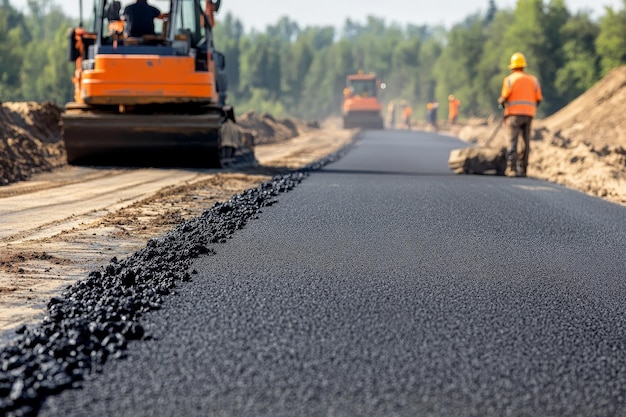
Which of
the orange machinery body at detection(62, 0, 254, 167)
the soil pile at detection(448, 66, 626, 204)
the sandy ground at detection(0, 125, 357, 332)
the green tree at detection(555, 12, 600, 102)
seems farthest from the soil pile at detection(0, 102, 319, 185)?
the green tree at detection(555, 12, 600, 102)

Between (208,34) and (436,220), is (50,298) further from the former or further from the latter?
(208,34)

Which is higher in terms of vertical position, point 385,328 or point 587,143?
point 587,143

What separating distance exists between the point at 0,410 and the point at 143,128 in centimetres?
1004

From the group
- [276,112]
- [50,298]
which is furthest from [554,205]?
[276,112]

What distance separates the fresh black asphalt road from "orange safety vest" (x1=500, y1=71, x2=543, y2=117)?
20.2ft

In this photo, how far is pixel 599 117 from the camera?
30031mm

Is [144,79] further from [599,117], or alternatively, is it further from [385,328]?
[599,117]

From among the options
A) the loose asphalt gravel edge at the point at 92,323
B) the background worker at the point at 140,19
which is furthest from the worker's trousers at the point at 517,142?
the loose asphalt gravel edge at the point at 92,323

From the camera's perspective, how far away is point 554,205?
364 inches

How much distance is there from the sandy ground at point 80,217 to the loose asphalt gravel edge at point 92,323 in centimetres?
25

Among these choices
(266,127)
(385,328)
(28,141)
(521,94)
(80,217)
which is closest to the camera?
(385,328)

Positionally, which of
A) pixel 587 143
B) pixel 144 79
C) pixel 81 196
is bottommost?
pixel 81 196

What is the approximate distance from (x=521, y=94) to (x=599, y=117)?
18166mm

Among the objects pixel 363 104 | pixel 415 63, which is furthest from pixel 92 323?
pixel 415 63
